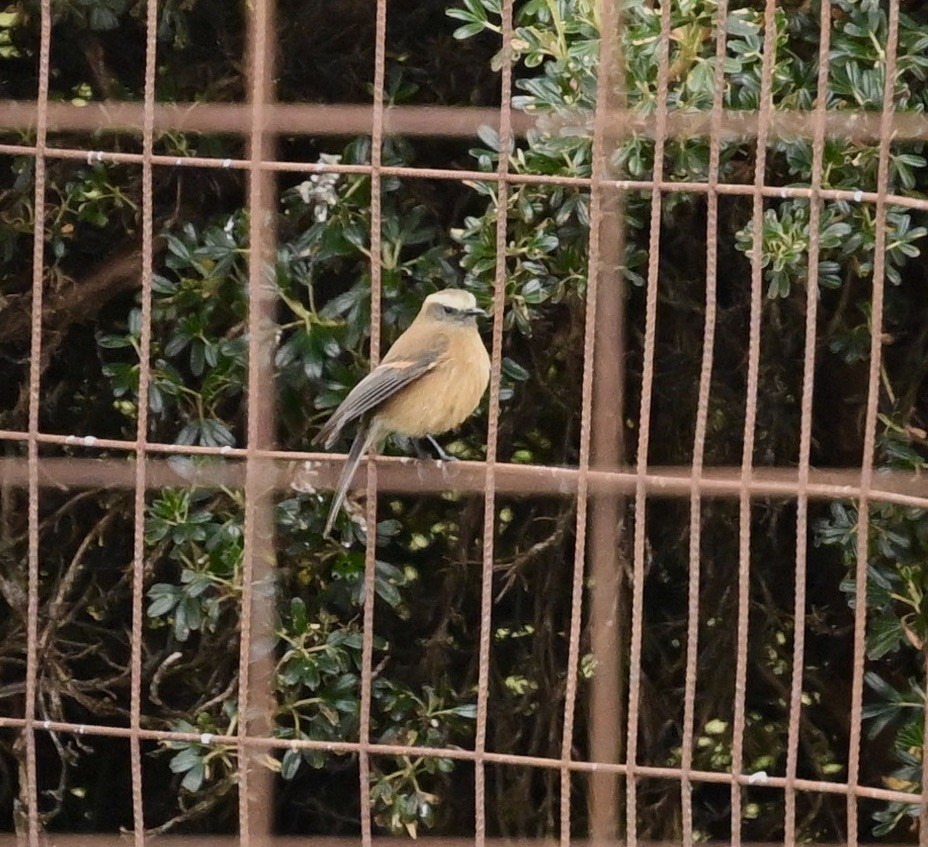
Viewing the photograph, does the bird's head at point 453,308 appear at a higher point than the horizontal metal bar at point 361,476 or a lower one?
higher

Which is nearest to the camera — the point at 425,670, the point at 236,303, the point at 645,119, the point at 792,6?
the point at 645,119

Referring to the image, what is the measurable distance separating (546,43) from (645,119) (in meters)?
0.27

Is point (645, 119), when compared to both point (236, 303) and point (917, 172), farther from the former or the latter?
point (236, 303)

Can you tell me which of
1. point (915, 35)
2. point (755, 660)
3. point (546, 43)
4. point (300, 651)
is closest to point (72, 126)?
point (546, 43)

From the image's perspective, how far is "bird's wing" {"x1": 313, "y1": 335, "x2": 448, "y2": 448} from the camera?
130 inches

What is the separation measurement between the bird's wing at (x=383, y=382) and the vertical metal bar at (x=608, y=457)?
370mm

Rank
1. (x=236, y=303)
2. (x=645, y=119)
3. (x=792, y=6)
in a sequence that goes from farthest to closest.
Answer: (x=236, y=303), (x=792, y=6), (x=645, y=119)

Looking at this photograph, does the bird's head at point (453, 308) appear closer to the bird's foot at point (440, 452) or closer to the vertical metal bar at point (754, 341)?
the bird's foot at point (440, 452)

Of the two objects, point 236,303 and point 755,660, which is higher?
point 236,303

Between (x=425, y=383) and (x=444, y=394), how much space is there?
5 cm

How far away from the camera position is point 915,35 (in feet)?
10.8

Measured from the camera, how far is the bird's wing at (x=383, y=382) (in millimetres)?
3299

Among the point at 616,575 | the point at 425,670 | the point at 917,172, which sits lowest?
the point at 425,670

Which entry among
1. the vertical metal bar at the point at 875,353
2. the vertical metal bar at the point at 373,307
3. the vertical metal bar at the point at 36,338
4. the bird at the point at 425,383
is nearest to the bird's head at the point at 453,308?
the bird at the point at 425,383
